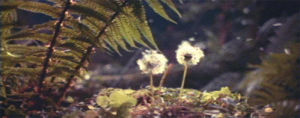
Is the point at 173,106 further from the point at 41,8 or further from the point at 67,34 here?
the point at 41,8

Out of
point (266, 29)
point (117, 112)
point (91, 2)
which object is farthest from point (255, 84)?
point (266, 29)

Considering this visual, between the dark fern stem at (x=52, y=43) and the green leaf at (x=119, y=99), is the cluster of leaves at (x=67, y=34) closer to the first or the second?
the dark fern stem at (x=52, y=43)

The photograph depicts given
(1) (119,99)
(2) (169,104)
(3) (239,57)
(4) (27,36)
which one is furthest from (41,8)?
(3) (239,57)

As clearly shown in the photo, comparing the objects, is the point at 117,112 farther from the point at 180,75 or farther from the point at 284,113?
the point at 180,75

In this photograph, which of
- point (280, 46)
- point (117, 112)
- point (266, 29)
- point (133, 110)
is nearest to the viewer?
point (117, 112)

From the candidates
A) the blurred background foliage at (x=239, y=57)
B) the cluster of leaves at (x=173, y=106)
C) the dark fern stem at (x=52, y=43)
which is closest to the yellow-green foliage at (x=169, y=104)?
the cluster of leaves at (x=173, y=106)

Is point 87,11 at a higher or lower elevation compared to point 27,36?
higher

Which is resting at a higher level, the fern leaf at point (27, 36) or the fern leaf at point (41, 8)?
the fern leaf at point (41, 8)
